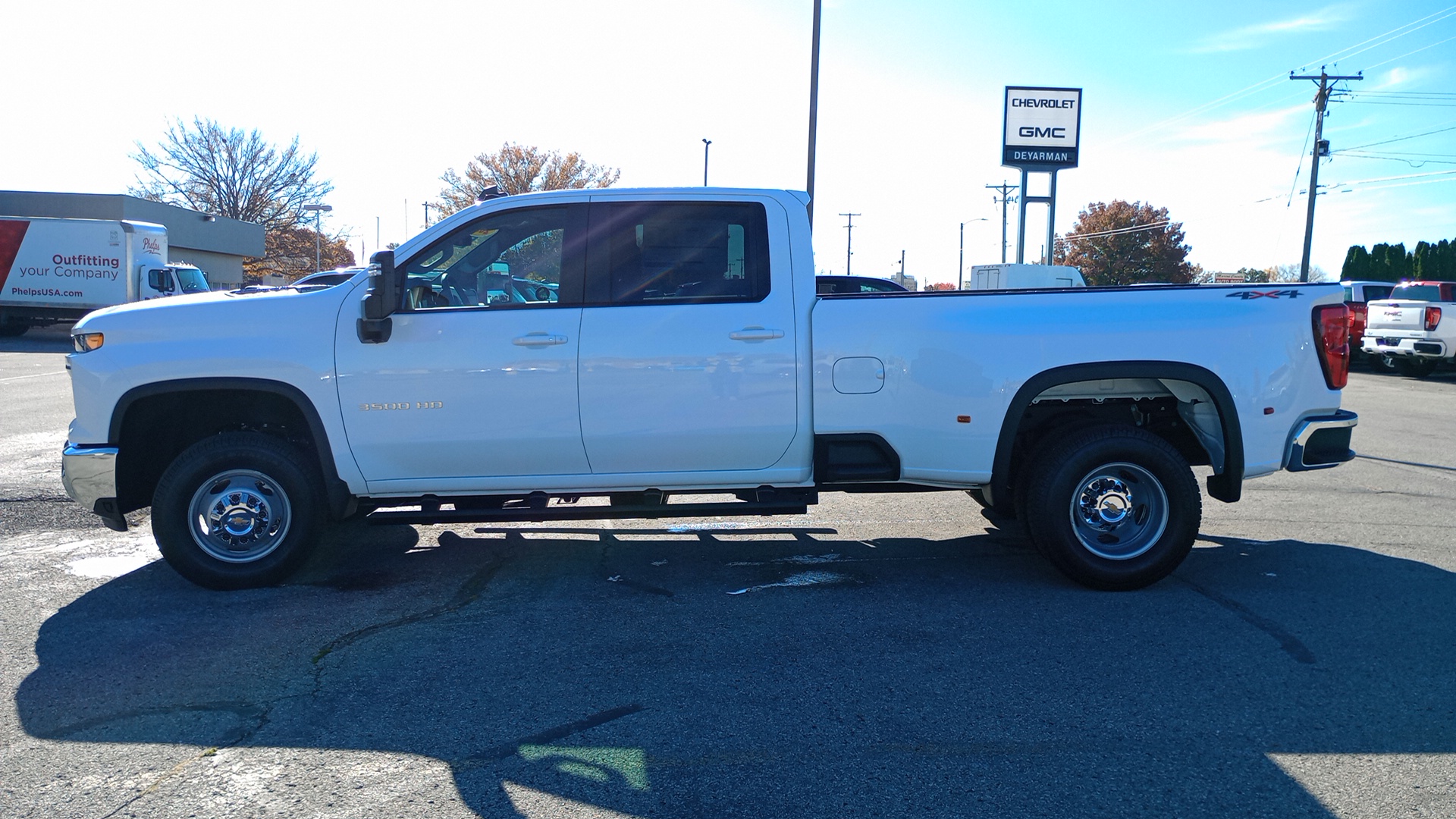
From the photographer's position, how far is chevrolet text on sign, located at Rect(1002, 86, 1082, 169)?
34281 millimetres

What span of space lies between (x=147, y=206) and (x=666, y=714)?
52203 mm

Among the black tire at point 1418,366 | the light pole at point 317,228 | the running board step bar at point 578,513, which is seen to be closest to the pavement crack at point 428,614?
the running board step bar at point 578,513

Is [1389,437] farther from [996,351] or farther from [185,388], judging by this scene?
[185,388]

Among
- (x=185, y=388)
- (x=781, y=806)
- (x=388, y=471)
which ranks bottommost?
(x=781, y=806)

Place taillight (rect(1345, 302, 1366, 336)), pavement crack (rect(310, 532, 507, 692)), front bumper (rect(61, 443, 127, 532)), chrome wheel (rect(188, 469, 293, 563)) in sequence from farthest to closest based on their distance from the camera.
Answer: taillight (rect(1345, 302, 1366, 336)) < chrome wheel (rect(188, 469, 293, 563)) < front bumper (rect(61, 443, 127, 532)) < pavement crack (rect(310, 532, 507, 692))

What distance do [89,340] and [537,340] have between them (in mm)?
2363

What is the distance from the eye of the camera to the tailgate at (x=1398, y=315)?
2103cm

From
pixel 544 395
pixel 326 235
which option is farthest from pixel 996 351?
pixel 326 235

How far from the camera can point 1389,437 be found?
38.0ft

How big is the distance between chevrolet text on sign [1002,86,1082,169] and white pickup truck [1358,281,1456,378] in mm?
13783

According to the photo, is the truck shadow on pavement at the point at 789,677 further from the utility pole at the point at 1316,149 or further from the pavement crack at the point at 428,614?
the utility pole at the point at 1316,149

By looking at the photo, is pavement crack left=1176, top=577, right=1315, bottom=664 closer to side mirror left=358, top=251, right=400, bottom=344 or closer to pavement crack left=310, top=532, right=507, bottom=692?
pavement crack left=310, top=532, right=507, bottom=692

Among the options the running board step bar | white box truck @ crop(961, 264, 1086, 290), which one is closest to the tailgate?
white box truck @ crop(961, 264, 1086, 290)

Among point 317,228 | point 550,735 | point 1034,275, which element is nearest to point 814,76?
point 550,735
